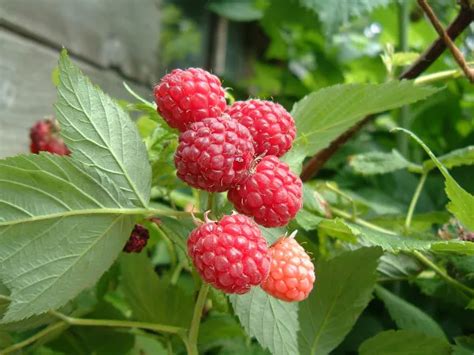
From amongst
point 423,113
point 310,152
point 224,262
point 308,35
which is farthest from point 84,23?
point 224,262

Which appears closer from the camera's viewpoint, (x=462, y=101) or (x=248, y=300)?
(x=248, y=300)

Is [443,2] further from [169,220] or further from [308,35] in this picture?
[169,220]

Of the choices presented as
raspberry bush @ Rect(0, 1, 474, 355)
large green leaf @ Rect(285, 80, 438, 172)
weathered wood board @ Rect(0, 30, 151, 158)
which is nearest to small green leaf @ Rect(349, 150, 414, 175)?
raspberry bush @ Rect(0, 1, 474, 355)

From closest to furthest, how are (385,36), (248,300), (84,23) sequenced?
(248,300), (84,23), (385,36)

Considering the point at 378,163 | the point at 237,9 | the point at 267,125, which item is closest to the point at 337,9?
the point at 378,163

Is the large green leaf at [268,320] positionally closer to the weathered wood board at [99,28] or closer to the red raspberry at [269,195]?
the red raspberry at [269,195]

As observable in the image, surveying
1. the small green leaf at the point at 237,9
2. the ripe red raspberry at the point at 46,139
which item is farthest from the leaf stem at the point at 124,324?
the small green leaf at the point at 237,9
